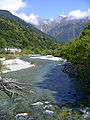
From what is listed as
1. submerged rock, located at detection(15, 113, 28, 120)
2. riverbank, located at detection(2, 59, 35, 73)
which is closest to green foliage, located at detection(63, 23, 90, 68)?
submerged rock, located at detection(15, 113, 28, 120)

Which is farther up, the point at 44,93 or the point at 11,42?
the point at 11,42

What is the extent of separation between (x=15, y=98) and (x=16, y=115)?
3.21 m

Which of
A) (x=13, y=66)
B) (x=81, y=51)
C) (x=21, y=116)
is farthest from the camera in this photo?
(x=13, y=66)

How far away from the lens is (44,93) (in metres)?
14.3

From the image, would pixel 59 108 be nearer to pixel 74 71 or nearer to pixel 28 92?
pixel 28 92

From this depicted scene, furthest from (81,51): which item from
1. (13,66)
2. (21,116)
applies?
(13,66)

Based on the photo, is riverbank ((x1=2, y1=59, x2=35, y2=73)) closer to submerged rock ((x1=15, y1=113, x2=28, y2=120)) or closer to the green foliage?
the green foliage

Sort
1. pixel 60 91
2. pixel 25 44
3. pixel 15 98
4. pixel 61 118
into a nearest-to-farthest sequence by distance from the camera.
A: 1. pixel 61 118
2. pixel 15 98
3. pixel 60 91
4. pixel 25 44

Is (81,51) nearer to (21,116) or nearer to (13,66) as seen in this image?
(21,116)

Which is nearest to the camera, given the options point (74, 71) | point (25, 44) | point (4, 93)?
point (4, 93)

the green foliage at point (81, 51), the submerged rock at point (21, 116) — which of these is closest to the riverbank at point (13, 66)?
the green foliage at point (81, 51)

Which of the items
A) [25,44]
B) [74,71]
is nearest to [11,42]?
[25,44]

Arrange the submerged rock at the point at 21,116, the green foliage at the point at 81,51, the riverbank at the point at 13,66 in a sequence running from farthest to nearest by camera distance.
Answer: the riverbank at the point at 13,66
the green foliage at the point at 81,51
the submerged rock at the point at 21,116

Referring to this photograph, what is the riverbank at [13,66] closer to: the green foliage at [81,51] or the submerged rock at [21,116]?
the green foliage at [81,51]
